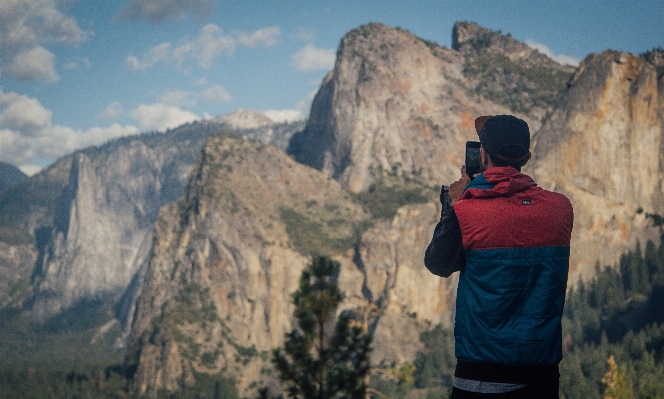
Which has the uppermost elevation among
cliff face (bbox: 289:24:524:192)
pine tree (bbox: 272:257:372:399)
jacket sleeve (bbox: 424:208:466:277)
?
cliff face (bbox: 289:24:524:192)

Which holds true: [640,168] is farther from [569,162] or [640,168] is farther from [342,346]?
[342,346]

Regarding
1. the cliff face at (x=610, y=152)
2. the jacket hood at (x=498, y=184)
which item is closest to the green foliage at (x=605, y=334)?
the cliff face at (x=610, y=152)

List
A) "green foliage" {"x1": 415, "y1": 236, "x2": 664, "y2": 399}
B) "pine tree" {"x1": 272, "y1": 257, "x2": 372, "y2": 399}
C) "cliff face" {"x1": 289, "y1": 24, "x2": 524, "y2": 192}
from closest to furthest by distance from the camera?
"pine tree" {"x1": 272, "y1": 257, "x2": 372, "y2": 399}
"green foliage" {"x1": 415, "y1": 236, "x2": 664, "y2": 399}
"cliff face" {"x1": 289, "y1": 24, "x2": 524, "y2": 192}

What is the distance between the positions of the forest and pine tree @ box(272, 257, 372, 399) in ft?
216

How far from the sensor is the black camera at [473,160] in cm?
631

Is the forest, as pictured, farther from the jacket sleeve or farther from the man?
the jacket sleeve

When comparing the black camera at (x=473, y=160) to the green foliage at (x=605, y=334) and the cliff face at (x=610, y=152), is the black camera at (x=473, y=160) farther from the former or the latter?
the cliff face at (x=610, y=152)

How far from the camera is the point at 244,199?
14888 centimetres

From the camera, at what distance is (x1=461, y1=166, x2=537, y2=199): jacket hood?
561cm

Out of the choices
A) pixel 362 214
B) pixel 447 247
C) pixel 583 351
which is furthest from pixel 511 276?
pixel 362 214

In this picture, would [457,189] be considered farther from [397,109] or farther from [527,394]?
[397,109]

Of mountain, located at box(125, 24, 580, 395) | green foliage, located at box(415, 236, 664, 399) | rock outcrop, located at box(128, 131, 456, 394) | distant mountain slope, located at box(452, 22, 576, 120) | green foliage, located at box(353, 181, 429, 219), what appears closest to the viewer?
green foliage, located at box(415, 236, 664, 399)

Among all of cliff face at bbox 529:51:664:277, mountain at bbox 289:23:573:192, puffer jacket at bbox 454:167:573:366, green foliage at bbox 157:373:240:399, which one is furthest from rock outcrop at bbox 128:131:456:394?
puffer jacket at bbox 454:167:573:366

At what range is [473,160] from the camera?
6.32 m
